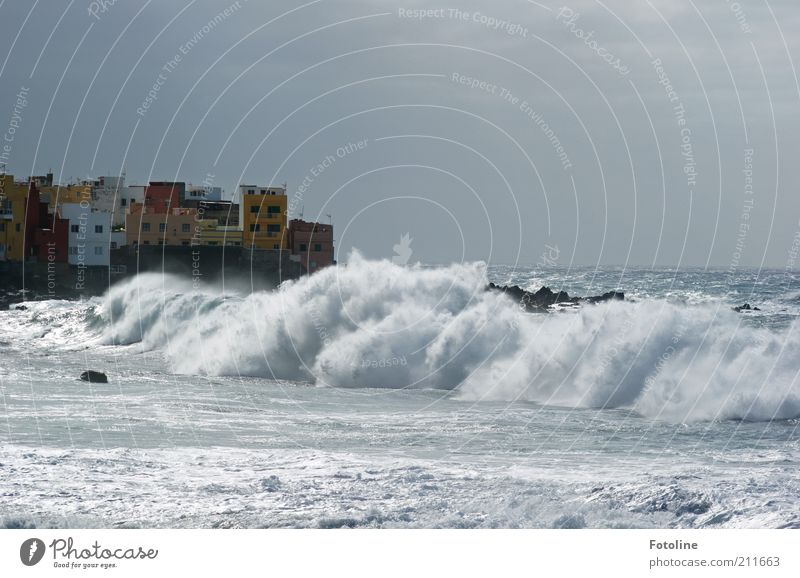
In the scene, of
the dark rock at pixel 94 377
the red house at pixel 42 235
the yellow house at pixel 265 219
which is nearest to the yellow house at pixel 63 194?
the red house at pixel 42 235

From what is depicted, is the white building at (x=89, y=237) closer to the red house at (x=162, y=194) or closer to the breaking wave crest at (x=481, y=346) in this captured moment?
the red house at (x=162, y=194)

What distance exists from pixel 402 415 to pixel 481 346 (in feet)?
32.1

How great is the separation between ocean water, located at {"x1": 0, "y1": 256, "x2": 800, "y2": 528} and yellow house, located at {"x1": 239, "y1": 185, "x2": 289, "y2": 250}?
2444 centimetres

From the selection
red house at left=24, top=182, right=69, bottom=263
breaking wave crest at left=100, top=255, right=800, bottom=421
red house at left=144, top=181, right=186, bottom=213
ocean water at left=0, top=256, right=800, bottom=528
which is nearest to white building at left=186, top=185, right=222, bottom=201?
red house at left=144, top=181, right=186, bottom=213

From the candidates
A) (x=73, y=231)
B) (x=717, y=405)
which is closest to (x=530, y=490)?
(x=717, y=405)

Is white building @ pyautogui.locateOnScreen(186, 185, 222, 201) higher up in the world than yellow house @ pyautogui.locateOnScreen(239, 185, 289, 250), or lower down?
higher up

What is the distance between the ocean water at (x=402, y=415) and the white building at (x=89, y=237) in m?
29.3

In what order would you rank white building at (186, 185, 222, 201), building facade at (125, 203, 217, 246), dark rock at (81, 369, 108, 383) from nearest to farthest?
dark rock at (81, 369, 108, 383) → building facade at (125, 203, 217, 246) → white building at (186, 185, 222, 201)

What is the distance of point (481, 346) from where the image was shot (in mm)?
31969

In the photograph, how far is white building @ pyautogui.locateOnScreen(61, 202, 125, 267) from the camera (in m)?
74.4

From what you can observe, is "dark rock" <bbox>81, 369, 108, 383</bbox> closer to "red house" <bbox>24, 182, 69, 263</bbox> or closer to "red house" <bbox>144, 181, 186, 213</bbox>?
"red house" <bbox>24, 182, 69, 263</bbox>

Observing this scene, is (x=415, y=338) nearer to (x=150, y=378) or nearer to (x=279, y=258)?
A: (x=150, y=378)

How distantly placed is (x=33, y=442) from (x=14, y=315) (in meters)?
41.8

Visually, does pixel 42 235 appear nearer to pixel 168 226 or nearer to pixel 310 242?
pixel 168 226
